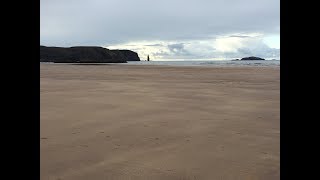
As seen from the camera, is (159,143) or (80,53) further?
(80,53)

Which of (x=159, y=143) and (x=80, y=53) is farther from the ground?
(x=80, y=53)

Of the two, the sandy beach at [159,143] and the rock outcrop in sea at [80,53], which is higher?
the rock outcrop in sea at [80,53]

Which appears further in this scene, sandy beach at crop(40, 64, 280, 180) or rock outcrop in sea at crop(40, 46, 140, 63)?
rock outcrop in sea at crop(40, 46, 140, 63)

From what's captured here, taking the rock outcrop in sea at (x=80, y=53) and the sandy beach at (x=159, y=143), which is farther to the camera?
the rock outcrop in sea at (x=80, y=53)

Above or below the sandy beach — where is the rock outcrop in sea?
above

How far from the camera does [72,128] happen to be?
477 centimetres
